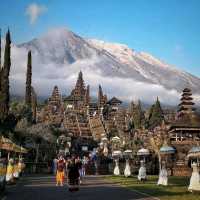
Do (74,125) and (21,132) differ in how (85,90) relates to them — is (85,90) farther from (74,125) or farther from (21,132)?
(21,132)

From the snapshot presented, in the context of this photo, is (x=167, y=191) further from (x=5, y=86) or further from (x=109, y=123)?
(x=109, y=123)

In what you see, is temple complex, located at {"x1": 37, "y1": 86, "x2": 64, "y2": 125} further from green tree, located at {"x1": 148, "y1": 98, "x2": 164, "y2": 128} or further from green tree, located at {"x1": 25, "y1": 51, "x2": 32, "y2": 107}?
green tree, located at {"x1": 148, "y1": 98, "x2": 164, "y2": 128}

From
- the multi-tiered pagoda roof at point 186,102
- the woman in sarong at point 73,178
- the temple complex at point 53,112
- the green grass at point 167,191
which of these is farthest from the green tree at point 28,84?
the woman in sarong at point 73,178

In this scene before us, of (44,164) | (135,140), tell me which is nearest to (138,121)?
(135,140)

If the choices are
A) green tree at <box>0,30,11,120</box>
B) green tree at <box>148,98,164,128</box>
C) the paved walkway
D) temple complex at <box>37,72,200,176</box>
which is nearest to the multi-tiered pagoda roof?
temple complex at <box>37,72,200,176</box>

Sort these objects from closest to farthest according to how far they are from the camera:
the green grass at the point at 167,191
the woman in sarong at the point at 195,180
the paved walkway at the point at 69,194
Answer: the paved walkway at the point at 69,194 < the green grass at the point at 167,191 < the woman in sarong at the point at 195,180

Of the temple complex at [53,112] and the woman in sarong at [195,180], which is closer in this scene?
the woman in sarong at [195,180]

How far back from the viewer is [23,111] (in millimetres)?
79500

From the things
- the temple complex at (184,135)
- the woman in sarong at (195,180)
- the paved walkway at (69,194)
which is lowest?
the paved walkway at (69,194)

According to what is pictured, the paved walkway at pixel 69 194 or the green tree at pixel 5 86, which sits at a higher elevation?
the green tree at pixel 5 86

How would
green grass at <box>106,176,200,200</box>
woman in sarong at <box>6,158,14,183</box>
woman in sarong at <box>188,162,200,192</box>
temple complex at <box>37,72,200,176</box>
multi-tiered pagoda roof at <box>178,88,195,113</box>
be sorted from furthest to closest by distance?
multi-tiered pagoda roof at <box>178,88,195,113</box>, temple complex at <box>37,72,200,176</box>, woman in sarong at <box>6,158,14,183</box>, woman in sarong at <box>188,162,200,192</box>, green grass at <box>106,176,200,200</box>

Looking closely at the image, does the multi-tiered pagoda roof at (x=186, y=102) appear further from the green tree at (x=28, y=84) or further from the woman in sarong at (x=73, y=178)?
the woman in sarong at (x=73, y=178)

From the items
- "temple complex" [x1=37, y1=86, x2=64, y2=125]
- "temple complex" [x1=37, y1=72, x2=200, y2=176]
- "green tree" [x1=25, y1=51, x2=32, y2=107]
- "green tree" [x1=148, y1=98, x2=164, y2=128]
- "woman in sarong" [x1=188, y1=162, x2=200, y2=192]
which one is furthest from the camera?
"green tree" [x1=148, y1=98, x2=164, y2=128]

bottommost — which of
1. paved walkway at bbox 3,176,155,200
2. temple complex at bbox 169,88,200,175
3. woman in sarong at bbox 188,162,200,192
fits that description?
paved walkway at bbox 3,176,155,200
